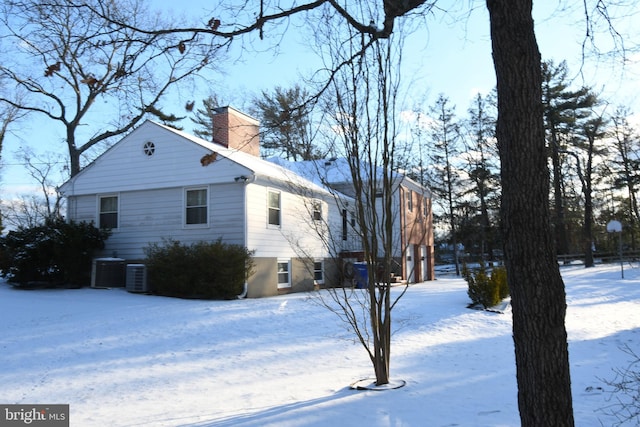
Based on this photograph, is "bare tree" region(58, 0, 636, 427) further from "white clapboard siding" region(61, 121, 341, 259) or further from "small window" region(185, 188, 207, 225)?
"small window" region(185, 188, 207, 225)

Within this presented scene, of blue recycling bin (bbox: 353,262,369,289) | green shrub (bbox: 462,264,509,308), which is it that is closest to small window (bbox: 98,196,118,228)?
blue recycling bin (bbox: 353,262,369,289)

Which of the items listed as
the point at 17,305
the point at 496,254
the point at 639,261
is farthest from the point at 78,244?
the point at 496,254

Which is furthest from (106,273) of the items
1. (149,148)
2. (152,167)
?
(149,148)

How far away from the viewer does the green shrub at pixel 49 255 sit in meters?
13.9

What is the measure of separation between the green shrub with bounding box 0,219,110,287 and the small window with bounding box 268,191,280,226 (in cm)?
548

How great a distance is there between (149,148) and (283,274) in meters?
6.04

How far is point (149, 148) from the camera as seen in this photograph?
16297mm

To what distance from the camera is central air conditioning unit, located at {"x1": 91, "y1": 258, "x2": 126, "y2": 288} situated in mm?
14594

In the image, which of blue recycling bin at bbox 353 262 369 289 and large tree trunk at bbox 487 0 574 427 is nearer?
large tree trunk at bbox 487 0 574 427

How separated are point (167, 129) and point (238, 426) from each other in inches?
510

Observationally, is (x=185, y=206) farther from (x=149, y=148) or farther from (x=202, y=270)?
(x=202, y=270)

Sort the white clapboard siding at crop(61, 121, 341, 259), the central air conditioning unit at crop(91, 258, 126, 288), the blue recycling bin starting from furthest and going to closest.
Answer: the white clapboard siding at crop(61, 121, 341, 259) → the central air conditioning unit at crop(91, 258, 126, 288) → the blue recycling bin

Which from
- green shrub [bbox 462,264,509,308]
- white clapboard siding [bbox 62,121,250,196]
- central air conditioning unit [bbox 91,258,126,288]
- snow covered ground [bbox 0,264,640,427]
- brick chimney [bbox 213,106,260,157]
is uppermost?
brick chimney [bbox 213,106,260,157]

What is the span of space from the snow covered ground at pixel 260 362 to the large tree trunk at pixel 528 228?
1.95 m
